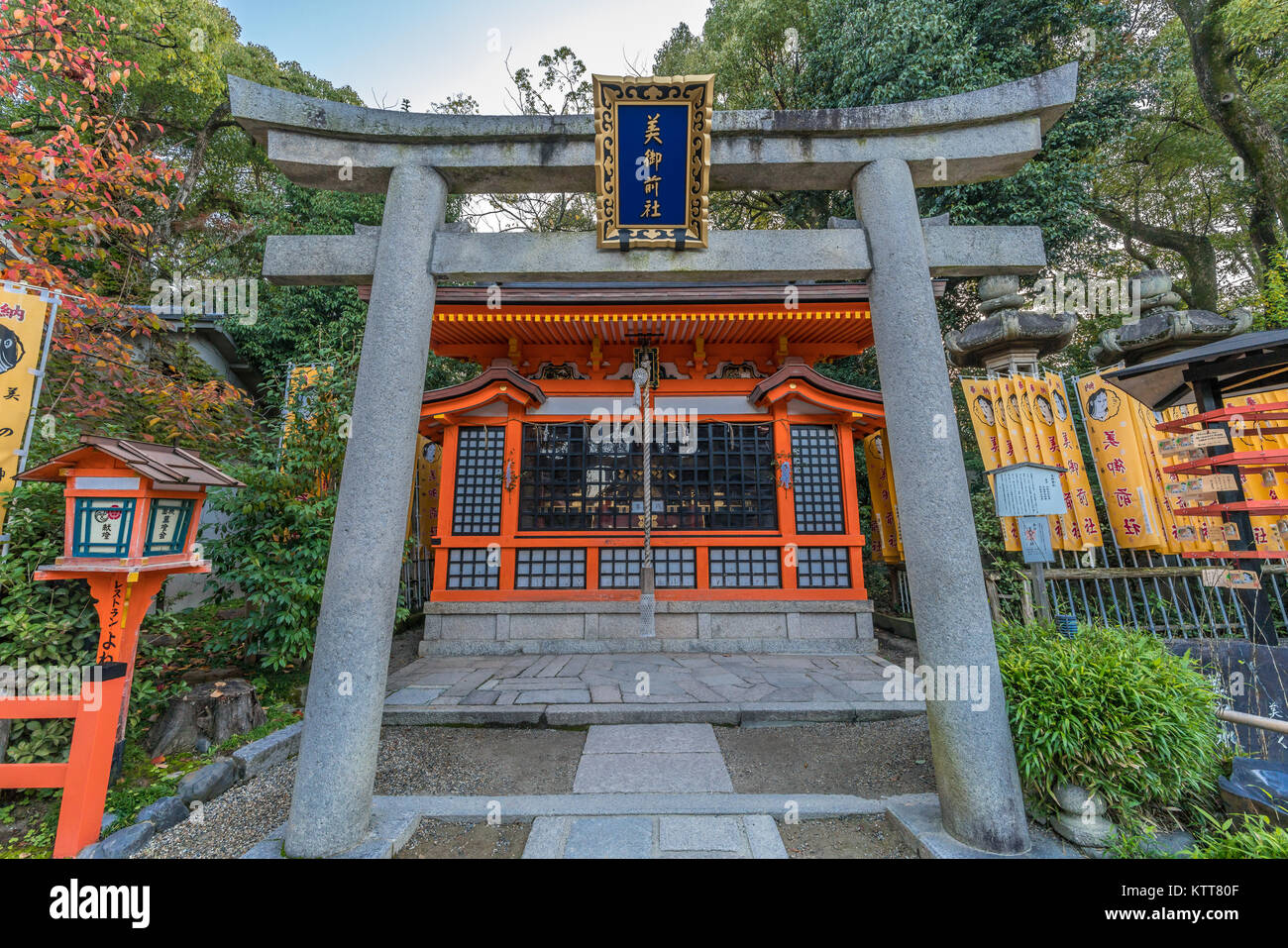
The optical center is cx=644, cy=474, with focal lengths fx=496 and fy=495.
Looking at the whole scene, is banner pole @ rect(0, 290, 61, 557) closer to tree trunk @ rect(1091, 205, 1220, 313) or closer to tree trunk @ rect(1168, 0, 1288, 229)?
tree trunk @ rect(1168, 0, 1288, 229)

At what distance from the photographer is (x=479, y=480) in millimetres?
8328

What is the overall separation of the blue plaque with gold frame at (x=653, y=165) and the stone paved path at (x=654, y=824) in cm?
396

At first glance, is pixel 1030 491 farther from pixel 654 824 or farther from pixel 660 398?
pixel 660 398

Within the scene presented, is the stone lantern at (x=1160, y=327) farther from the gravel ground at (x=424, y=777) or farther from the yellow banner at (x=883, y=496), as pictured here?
the gravel ground at (x=424, y=777)

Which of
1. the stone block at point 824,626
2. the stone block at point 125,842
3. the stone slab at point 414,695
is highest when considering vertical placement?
the stone block at point 824,626

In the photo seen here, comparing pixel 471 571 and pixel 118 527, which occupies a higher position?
pixel 118 527

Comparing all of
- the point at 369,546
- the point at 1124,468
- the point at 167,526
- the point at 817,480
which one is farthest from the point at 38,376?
the point at 1124,468

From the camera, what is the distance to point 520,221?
13.6 m

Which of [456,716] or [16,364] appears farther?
[456,716]

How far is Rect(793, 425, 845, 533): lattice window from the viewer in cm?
819

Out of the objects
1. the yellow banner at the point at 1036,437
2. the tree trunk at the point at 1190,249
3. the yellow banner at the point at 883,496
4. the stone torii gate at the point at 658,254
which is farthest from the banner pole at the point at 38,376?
the tree trunk at the point at 1190,249

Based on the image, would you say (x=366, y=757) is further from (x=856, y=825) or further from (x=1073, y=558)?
(x=1073, y=558)

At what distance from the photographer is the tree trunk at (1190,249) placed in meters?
12.7

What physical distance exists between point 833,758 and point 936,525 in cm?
249
